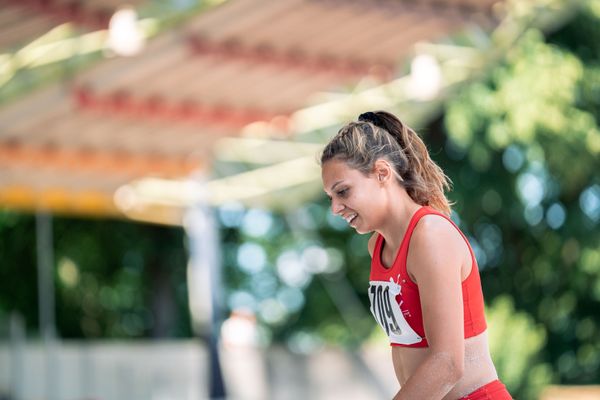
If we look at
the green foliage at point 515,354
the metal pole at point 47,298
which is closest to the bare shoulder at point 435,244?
the metal pole at point 47,298

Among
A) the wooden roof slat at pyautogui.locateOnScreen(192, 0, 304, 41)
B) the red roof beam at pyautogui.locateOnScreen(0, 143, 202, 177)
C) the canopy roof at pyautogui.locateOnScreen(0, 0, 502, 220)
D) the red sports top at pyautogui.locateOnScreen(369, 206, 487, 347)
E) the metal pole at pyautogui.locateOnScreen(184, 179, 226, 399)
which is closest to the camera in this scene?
the red sports top at pyautogui.locateOnScreen(369, 206, 487, 347)

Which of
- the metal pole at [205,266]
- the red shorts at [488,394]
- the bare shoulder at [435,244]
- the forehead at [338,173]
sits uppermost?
the metal pole at [205,266]

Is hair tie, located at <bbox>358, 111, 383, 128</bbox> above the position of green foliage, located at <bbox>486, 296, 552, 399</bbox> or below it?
below

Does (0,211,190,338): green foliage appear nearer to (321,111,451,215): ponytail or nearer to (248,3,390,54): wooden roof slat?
(248,3,390,54): wooden roof slat

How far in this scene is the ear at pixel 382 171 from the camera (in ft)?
8.70

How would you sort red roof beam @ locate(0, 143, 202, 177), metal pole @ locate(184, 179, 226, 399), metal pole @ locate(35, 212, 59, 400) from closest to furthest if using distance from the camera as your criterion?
1. metal pole @ locate(35, 212, 59, 400)
2. red roof beam @ locate(0, 143, 202, 177)
3. metal pole @ locate(184, 179, 226, 399)

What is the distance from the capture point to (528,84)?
1872cm

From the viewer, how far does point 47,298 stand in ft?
69.6

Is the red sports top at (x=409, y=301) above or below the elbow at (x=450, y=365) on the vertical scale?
above

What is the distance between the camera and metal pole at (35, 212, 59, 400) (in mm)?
14414

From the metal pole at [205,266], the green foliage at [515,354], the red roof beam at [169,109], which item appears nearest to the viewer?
the red roof beam at [169,109]

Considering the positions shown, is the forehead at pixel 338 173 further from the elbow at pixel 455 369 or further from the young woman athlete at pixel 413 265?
the elbow at pixel 455 369

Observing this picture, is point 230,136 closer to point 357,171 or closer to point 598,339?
point 598,339

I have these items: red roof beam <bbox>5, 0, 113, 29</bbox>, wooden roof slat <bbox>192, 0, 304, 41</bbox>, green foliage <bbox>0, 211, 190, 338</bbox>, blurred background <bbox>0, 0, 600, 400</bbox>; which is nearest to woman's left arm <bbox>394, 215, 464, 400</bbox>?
blurred background <bbox>0, 0, 600, 400</bbox>
